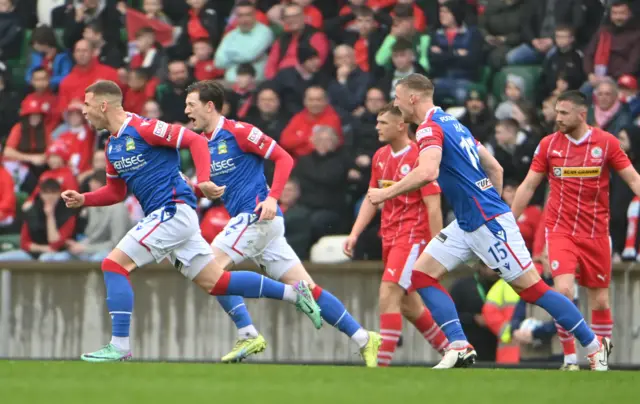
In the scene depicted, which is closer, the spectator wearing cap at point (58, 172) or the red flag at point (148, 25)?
the spectator wearing cap at point (58, 172)

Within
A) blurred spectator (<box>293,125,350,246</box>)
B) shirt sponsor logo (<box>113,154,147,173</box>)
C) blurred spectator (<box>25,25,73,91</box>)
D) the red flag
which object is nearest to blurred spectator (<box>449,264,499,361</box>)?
blurred spectator (<box>293,125,350,246</box>)

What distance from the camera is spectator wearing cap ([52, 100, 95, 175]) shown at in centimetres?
1631

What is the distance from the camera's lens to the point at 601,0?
15.2 meters

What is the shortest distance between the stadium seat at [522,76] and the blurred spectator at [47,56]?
5.37 meters

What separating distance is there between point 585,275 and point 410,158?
1706 millimetres

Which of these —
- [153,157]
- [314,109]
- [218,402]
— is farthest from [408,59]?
[218,402]

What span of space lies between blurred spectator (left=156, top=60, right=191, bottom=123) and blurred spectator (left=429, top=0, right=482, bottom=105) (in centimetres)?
288

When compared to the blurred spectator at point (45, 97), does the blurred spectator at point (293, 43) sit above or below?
above

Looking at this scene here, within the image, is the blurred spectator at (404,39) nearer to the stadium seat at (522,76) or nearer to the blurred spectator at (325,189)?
the stadium seat at (522,76)

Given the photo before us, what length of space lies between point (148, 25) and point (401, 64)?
366 centimetres

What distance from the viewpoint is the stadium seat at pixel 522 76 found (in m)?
14.9

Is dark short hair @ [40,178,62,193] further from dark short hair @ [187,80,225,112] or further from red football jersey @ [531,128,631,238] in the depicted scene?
red football jersey @ [531,128,631,238]

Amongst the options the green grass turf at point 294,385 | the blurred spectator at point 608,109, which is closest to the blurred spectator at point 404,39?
the blurred spectator at point 608,109

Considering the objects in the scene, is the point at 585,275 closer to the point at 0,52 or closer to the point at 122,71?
the point at 122,71
